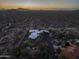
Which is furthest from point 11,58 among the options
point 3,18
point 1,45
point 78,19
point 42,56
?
point 78,19

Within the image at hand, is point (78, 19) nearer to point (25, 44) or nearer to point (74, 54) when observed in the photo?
point (25, 44)

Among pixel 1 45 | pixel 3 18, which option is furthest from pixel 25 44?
pixel 3 18

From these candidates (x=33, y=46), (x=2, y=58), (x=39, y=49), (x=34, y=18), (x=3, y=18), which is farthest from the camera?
(x=34, y=18)

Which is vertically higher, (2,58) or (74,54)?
(74,54)

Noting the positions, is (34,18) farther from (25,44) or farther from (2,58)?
(2,58)

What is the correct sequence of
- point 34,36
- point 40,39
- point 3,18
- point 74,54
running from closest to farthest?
point 74,54, point 40,39, point 34,36, point 3,18

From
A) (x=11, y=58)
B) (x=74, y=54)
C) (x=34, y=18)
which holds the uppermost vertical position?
(x=74, y=54)

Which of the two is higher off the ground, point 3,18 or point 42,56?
point 42,56

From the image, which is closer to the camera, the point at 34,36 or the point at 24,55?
the point at 24,55

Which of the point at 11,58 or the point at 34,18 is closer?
the point at 11,58
